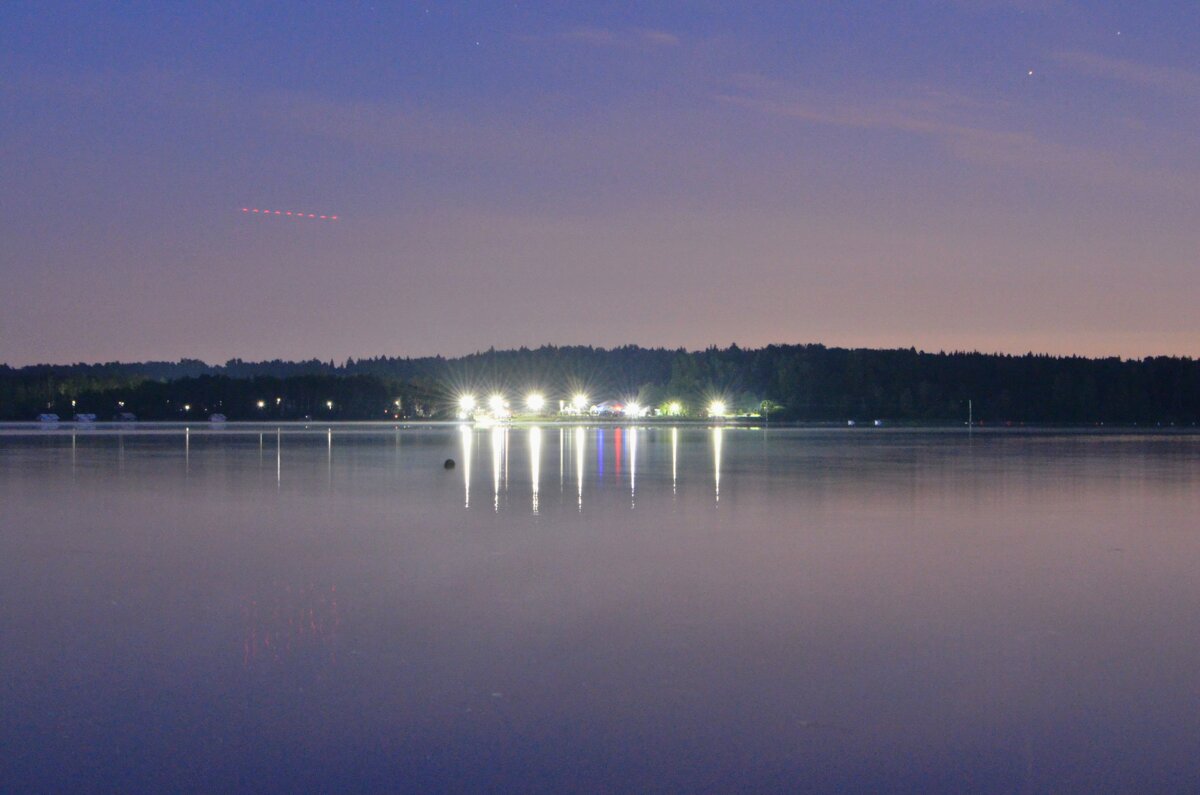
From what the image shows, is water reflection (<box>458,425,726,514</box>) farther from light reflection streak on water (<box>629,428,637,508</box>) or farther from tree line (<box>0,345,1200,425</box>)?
tree line (<box>0,345,1200,425</box>)

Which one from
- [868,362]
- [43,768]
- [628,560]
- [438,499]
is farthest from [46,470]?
[868,362]

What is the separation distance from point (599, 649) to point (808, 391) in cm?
14756

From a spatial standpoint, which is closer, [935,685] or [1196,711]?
[1196,711]

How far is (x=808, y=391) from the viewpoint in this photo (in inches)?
6014

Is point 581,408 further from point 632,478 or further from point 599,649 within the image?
point 599,649

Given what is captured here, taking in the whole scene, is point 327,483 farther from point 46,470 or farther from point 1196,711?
point 1196,711

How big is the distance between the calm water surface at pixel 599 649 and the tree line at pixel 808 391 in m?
114

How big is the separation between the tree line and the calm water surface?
113576mm

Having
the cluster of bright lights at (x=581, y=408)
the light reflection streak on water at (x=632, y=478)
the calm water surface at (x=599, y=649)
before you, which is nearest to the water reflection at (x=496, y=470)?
the calm water surface at (x=599, y=649)

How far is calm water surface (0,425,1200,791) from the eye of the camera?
5.63m

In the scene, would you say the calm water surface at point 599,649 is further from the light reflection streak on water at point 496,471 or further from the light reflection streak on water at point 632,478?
the light reflection streak on water at point 632,478

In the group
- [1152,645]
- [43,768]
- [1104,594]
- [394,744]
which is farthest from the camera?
[1104,594]

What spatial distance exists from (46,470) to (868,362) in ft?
462

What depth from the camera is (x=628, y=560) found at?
12.2 metres
